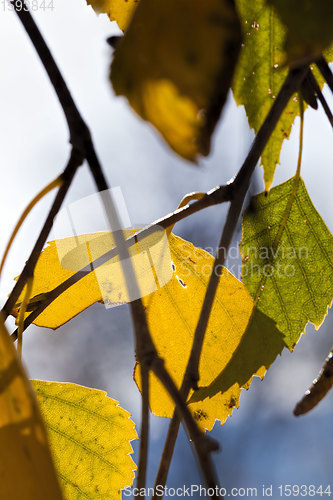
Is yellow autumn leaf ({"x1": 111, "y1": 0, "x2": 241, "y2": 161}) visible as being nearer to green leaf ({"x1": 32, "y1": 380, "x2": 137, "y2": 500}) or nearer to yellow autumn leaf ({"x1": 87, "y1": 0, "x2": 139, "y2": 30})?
yellow autumn leaf ({"x1": 87, "y1": 0, "x2": 139, "y2": 30})

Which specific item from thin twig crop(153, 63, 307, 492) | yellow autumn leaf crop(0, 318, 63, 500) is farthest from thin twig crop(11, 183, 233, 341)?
yellow autumn leaf crop(0, 318, 63, 500)

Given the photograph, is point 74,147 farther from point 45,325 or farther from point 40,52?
point 45,325

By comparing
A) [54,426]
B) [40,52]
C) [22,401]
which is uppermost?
[40,52]

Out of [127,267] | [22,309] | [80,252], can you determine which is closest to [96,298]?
[80,252]

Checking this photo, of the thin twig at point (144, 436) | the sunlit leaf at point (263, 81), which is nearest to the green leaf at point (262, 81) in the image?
the sunlit leaf at point (263, 81)

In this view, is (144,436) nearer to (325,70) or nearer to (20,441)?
(20,441)

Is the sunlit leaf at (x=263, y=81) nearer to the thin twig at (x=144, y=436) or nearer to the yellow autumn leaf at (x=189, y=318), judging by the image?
the yellow autumn leaf at (x=189, y=318)
